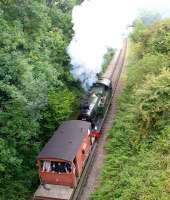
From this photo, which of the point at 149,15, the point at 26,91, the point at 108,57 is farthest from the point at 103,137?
the point at 149,15

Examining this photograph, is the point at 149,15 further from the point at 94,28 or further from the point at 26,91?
the point at 26,91

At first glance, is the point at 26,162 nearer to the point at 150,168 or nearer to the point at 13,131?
the point at 13,131

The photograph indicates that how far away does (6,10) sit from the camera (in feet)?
68.8

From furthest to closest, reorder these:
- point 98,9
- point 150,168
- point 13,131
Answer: point 98,9
point 13,131
point 150,168

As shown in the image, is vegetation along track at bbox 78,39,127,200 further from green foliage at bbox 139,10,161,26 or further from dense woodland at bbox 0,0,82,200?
green foliage at bbox 139,10,161,26

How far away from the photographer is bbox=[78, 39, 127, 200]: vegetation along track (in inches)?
723

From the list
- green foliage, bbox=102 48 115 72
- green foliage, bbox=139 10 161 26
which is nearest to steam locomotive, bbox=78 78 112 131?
green foliage, bbox=102 48 115 72

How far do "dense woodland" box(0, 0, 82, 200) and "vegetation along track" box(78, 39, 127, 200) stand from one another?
111 inches

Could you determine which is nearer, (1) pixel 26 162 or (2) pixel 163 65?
(1) pixel 26 162

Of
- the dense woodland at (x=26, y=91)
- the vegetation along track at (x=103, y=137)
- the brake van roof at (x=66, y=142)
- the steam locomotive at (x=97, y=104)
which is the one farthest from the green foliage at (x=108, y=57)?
the brake van roof at (x=66, y=142)

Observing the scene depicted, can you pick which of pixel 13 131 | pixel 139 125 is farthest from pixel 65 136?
pixel 139 125

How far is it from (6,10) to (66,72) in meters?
7.10

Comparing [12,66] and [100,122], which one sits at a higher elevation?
[12,66]

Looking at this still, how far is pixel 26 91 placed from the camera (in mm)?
18188
